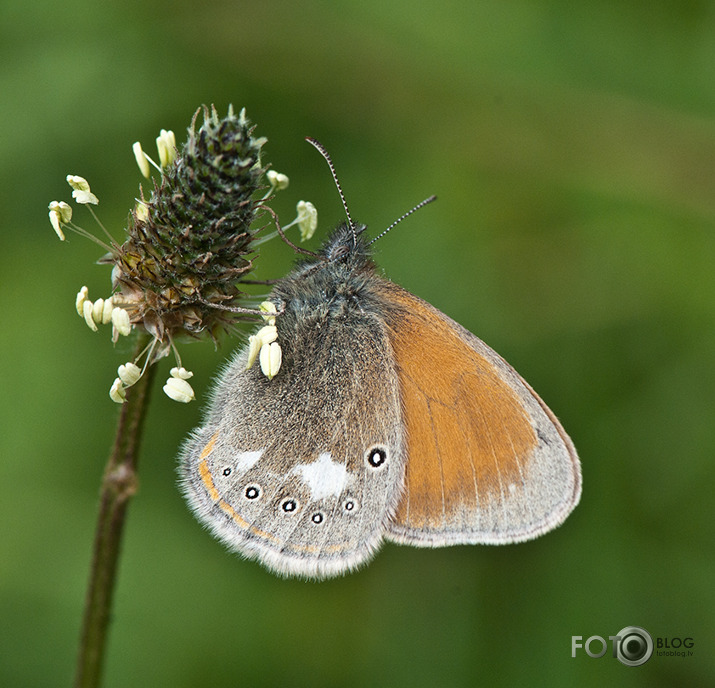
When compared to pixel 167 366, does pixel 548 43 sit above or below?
above

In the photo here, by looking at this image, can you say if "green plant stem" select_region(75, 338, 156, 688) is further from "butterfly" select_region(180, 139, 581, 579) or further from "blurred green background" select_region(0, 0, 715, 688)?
"blurred green background" select_region(0, 0, 715, 688)

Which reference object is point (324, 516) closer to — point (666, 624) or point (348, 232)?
point (348, 232)

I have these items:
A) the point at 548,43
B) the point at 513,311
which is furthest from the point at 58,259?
the point at 548,43

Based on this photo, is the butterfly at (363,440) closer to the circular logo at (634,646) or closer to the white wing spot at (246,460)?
the white wing spot at (246,460)

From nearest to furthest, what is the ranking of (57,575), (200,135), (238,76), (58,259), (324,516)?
1. (200,135)
2. (324,516)
3. (57,575)
4. (58,259)
5. (238,76)

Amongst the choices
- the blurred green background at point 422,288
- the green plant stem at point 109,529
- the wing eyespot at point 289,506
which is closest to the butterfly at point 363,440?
the wing eyespot at point 289,506

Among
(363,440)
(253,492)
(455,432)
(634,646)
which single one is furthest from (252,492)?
(634,646)
